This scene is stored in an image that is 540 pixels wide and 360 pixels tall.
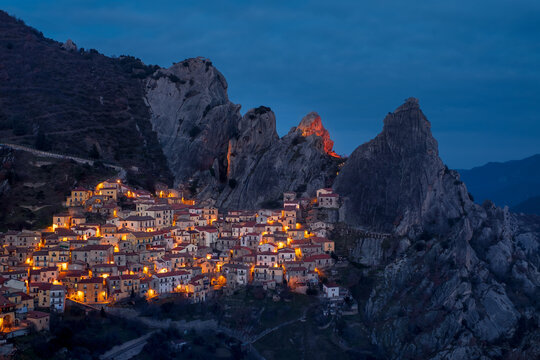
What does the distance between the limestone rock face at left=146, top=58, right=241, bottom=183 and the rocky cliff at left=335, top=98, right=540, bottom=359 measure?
30854 millimetres

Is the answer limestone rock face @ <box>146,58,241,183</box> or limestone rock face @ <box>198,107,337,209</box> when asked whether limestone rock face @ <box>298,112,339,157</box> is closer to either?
limestone rock face @ <box>198,107,337,209</box>

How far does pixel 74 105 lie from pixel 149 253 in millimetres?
56849

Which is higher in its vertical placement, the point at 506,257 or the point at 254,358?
the point at 506,257

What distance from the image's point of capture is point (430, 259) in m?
70.9

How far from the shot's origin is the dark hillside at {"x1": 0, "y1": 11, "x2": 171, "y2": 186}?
10425 cm

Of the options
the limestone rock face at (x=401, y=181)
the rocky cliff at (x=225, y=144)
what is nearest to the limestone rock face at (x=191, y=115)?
the rocky cliff at (x=225, y=144)

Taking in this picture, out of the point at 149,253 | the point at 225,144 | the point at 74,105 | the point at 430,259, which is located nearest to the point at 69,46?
the point at 74,105

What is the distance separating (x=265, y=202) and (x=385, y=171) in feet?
64.0

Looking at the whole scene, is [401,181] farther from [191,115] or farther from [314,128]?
[191,115]

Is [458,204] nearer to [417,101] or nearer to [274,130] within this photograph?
[417,101]

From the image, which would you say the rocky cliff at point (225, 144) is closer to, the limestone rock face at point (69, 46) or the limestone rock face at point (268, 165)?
the limestone rock face at point (268, 165)

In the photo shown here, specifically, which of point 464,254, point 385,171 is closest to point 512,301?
point 464,254

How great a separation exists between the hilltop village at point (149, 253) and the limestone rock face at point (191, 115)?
984 inches

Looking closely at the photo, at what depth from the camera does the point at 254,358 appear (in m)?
59.2
